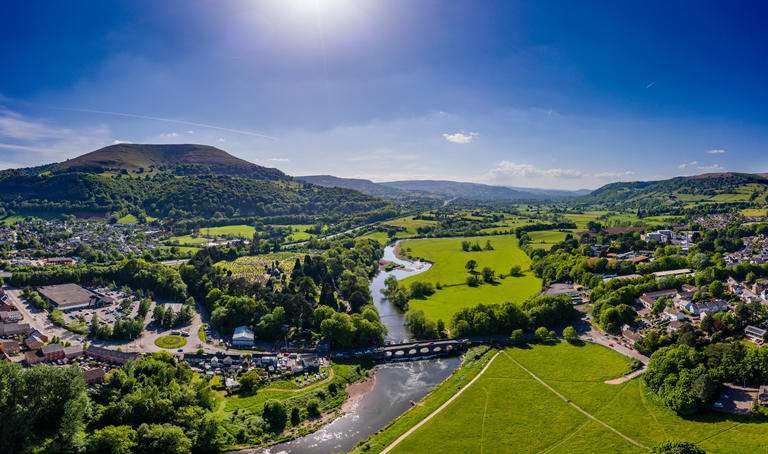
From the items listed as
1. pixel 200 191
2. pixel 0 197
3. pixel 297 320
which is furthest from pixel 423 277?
pixel 0 197

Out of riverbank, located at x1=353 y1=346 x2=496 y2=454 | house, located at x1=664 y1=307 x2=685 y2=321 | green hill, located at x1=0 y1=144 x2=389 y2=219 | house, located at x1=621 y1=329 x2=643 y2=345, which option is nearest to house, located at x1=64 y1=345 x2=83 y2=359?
riverbank, located at x1=353 y1=346 x2=496 y2=454

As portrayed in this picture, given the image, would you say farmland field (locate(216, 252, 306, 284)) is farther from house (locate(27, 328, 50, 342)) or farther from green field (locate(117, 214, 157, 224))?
green field (locate(117, 214, 157, 224))

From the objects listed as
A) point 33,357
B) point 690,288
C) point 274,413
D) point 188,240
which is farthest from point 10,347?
point 690,288

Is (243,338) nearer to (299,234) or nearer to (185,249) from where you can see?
Result: (185,249)

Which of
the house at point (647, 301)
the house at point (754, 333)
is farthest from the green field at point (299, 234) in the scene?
the house at point (754, 333)

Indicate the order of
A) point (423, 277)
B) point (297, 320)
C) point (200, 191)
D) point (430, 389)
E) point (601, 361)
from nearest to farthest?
point (430, 389)
point (601, 361)
point (297, 320)
point (423, 277)
point (200, 191)

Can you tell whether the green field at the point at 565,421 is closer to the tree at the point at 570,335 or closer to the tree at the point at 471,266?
the tree at the point at 570,335

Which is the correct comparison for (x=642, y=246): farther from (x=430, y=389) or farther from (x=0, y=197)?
(x=0, y=197)

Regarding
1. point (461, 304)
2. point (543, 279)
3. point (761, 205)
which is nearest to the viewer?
point (461, 304)
